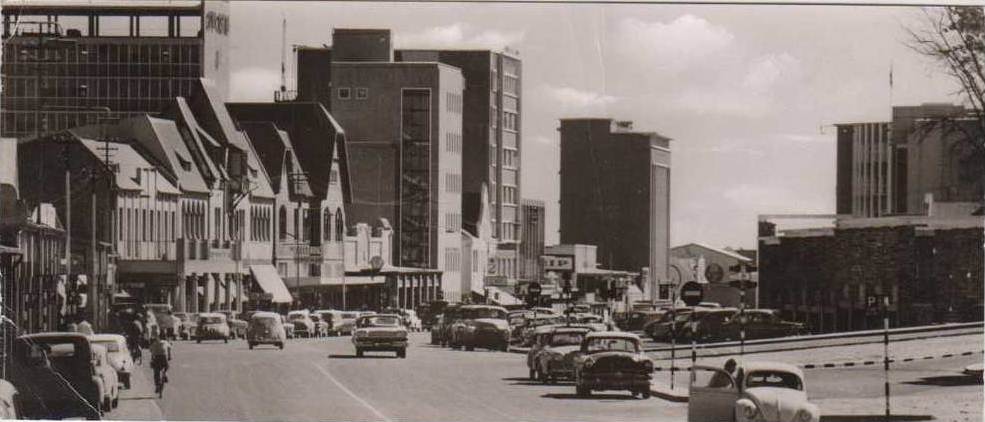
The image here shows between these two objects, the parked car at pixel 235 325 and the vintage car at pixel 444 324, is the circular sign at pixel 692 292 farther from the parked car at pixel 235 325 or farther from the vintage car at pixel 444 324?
the parked car at pixel 235 325

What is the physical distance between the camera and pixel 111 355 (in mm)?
24641

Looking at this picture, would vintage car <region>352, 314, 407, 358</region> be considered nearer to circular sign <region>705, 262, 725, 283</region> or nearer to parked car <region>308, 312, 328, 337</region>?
parked car <region>308, 312, 328, 337</region>

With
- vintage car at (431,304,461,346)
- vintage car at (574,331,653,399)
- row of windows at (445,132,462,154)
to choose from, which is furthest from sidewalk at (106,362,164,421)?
vintage car at (574,331,653,399)

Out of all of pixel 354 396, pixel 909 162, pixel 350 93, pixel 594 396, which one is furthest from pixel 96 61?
pixel 909 162

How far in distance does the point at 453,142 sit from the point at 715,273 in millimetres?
2426

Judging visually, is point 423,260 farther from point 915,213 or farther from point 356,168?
point 915,213

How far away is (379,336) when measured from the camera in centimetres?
2500

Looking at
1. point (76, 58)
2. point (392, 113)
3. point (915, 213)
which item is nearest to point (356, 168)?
point (392, 113)

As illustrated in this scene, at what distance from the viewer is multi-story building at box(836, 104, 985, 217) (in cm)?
2438

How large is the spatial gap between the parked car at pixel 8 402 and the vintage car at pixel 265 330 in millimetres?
2092

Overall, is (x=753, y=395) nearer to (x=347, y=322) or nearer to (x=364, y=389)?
(x=364, y=389)

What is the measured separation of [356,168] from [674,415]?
3449mm

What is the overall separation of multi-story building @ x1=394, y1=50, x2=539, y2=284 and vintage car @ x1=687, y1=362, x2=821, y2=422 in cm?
225

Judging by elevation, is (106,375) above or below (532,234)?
below
